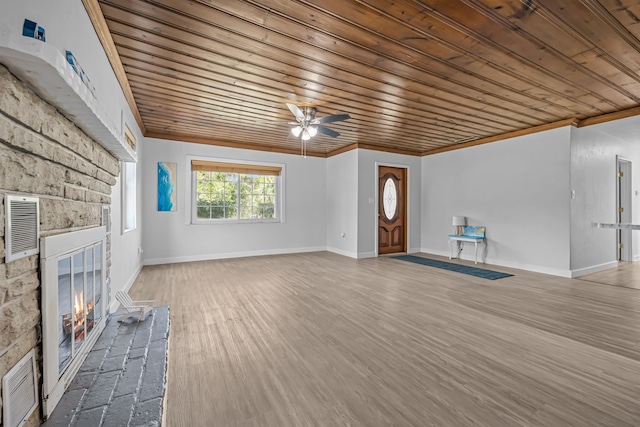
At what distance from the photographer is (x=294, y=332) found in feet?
8.48

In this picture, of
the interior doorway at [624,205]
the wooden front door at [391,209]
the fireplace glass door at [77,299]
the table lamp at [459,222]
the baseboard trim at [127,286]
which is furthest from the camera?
the wooden front door at [391,209]

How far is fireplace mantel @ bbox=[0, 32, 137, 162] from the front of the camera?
2.93 feet

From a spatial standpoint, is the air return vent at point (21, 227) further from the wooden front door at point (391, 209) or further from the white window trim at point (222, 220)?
the wooden front door at point (391, 209)

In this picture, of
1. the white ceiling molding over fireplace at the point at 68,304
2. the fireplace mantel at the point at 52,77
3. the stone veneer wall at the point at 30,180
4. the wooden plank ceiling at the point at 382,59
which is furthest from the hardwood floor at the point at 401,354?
the wooden plank ceiling at the point at 382,59

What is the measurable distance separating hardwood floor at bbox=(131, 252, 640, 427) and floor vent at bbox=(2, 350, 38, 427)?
603mm

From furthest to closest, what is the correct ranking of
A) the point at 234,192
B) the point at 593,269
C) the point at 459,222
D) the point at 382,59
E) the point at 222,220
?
the point at 234,192 < the point at 222,220 < the point at 459,222 < the point at 593,269 < the point at 382,59

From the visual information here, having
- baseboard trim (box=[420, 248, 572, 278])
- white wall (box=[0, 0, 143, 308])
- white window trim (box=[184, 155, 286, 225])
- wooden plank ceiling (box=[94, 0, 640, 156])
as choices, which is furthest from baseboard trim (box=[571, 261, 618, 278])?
white wall (box=[0, 0, 143, 308])

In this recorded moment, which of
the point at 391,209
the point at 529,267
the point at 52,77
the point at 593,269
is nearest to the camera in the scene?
the point at 52,77

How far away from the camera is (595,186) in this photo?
5.09 metres

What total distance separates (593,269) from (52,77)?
7.06 meters

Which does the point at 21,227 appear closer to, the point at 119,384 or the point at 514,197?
the point at 119,384

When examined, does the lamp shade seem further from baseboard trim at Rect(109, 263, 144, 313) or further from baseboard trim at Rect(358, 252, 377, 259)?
baseboard trim at Rect(109, 263, 144, 313)

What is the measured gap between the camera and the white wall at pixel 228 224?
550 cm

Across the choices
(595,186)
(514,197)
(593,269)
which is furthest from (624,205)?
(514,197)
